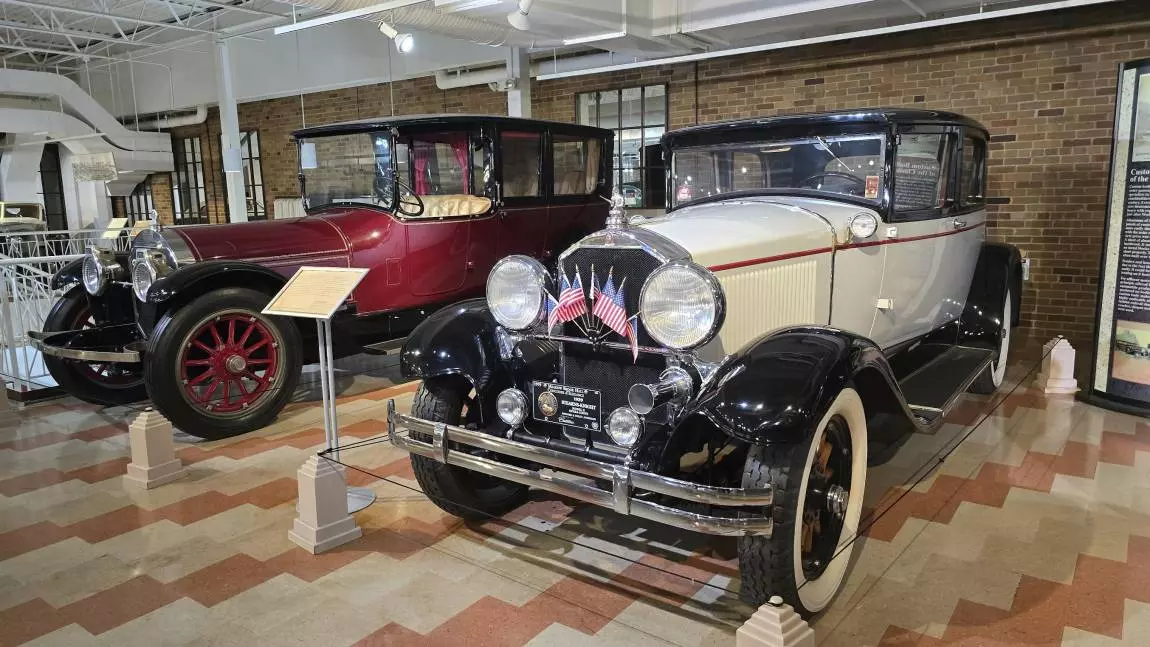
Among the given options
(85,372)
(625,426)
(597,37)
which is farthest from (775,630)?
(597,37)

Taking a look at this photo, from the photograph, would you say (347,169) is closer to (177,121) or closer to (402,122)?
(402,122)

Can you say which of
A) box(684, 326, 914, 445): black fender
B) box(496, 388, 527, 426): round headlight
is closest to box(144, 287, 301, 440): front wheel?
box(496, 388, 527, 426): round headlight

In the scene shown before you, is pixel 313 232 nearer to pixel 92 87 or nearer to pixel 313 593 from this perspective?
pixel 313 593

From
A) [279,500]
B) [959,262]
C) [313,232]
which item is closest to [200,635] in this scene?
[279,500]

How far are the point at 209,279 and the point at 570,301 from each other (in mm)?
2797

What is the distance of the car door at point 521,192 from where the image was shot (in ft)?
18.0

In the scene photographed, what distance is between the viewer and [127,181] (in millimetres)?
14883

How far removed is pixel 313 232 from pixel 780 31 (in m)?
4.75

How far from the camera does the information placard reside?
307 cm

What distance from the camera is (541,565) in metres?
2.83

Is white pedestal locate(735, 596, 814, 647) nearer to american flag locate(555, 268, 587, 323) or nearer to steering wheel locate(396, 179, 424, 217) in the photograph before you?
american flag locate(555, 268, 587, 323)

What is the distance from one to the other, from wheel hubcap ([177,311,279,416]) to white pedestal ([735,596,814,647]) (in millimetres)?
3491

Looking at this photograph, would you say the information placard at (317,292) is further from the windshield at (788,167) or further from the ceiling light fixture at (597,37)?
the ceiling light fixture at (597,37)

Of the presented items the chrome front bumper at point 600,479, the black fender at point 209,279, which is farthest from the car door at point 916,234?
the black fender at point 209,279
